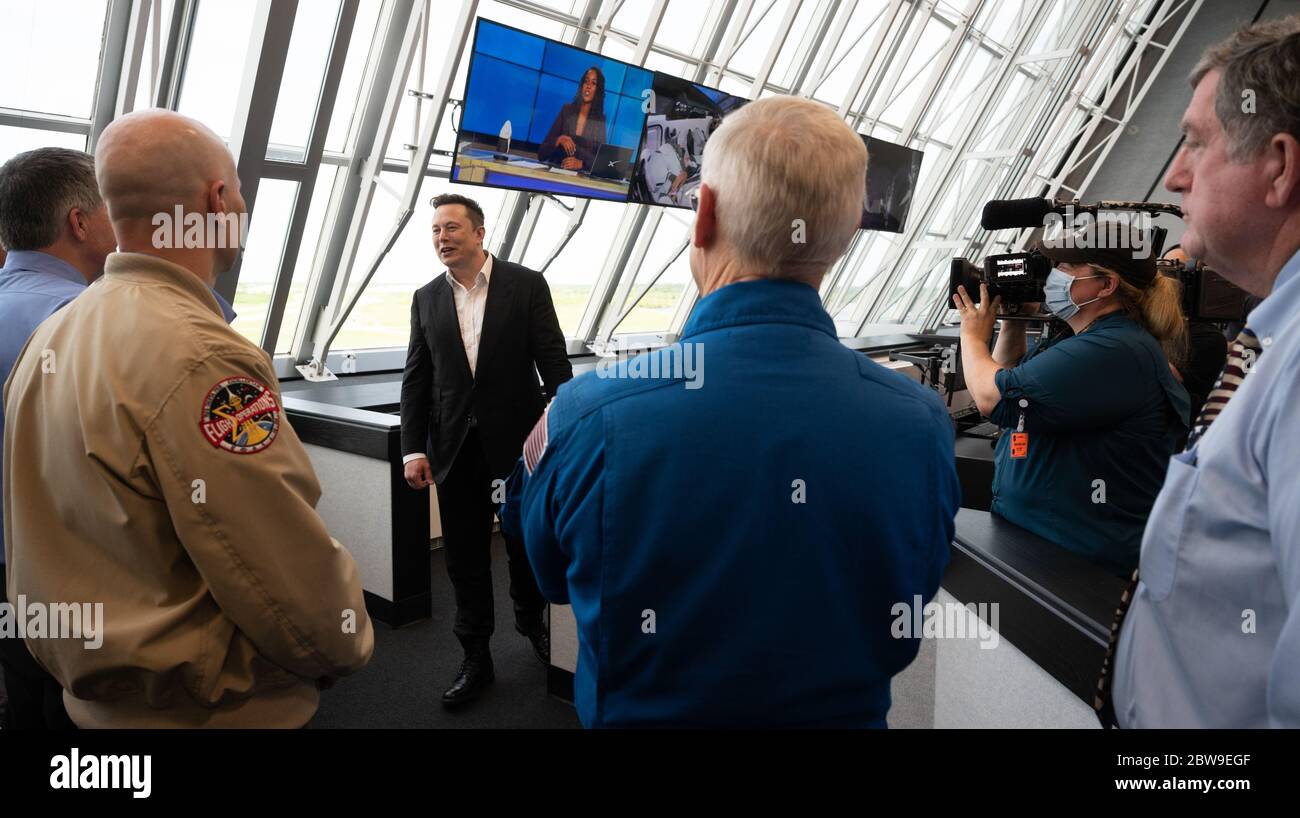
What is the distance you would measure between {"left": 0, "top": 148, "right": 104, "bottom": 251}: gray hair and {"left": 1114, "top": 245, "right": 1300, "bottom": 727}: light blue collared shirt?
2.41 m

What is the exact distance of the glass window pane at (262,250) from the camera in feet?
14.6

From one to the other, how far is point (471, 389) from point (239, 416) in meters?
1.72

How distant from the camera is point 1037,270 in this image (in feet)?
6.49

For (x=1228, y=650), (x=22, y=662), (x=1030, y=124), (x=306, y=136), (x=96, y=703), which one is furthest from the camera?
(x=1030, y=124)

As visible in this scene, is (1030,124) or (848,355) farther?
(1030,124)

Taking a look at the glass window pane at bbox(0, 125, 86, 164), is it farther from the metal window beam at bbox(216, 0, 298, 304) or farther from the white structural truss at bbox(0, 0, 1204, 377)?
the metal window beam at bbox(216, 0, 298, 304)

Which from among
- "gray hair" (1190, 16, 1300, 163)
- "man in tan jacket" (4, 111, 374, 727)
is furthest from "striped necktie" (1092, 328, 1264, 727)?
"man in tan jacket" (4, 111, 374, 727)

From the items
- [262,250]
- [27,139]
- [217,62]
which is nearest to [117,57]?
[217,62]

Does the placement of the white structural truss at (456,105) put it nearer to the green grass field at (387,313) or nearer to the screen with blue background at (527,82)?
the green grass field at (387,313)
